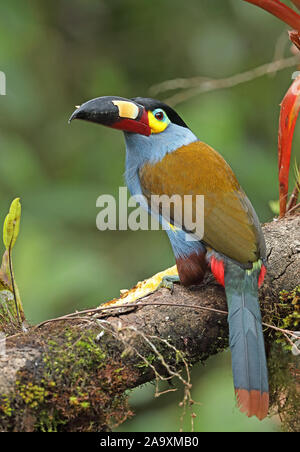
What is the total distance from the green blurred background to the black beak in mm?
1212

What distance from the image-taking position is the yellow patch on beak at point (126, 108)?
8.41 ft

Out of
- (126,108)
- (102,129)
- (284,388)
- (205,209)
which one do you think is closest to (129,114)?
(126,108)

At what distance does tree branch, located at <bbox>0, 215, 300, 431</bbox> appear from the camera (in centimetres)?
179

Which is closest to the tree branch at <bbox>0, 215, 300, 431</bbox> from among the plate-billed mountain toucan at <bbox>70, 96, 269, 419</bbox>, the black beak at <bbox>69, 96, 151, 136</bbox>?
the plate-billed mountain toucan at <bbox>70, 96, 269, 419</bbox>

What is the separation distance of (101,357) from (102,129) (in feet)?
9.09

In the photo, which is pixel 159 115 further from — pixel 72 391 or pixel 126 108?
pixel 72 391

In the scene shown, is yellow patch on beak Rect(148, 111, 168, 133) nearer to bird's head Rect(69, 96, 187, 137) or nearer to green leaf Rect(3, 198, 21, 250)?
bird's head Rect(69, 96, 187, 137)

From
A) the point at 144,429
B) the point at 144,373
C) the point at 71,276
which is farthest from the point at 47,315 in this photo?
the point at 144,373

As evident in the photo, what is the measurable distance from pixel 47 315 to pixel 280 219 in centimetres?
139

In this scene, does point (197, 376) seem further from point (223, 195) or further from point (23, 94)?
point (23, 94)

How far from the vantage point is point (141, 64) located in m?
4.71

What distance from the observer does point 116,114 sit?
2564 millimetres

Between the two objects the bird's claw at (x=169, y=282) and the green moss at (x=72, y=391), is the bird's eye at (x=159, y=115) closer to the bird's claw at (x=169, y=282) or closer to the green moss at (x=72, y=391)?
the bird's claw at (x=169, y=282)

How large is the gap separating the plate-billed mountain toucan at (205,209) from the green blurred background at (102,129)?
98cm
